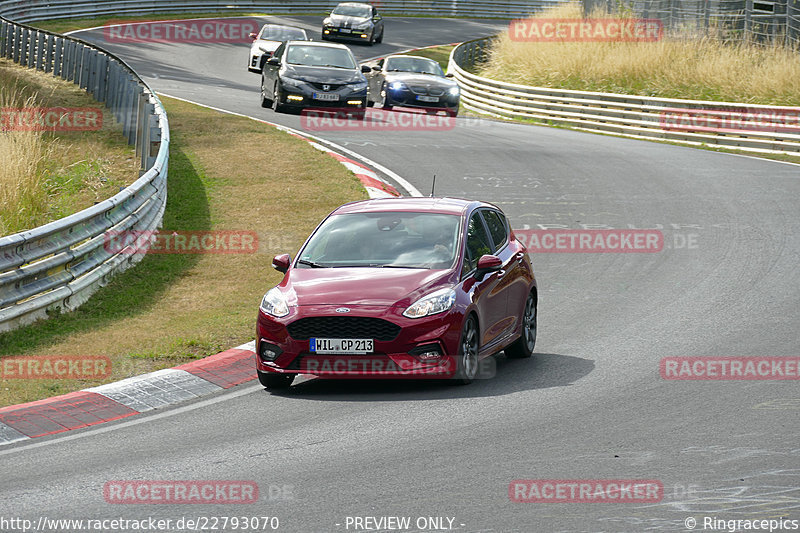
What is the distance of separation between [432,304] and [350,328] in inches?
27.4

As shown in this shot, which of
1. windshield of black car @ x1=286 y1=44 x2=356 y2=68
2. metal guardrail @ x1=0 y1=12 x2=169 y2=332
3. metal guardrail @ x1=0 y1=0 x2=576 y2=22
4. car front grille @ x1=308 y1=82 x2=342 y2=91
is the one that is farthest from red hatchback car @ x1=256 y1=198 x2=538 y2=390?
metal guardrail @ x1=0 y1=0 x2=576 y2=22

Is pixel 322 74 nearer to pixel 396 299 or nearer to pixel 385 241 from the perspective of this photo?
pixel 385 241

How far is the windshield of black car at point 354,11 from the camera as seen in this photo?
185 feet

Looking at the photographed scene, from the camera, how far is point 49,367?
35.2 feet

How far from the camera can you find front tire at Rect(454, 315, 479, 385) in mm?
10180

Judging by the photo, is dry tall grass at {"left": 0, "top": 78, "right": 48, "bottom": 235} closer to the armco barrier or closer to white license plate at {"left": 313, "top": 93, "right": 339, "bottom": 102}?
the armco barrier

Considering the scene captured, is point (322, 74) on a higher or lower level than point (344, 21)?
higher

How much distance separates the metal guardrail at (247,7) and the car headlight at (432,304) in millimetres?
44117

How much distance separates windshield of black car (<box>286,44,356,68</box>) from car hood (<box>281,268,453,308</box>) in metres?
18.3

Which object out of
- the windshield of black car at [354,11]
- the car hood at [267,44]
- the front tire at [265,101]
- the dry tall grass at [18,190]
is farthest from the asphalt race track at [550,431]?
the windshield of black car at [354,11]

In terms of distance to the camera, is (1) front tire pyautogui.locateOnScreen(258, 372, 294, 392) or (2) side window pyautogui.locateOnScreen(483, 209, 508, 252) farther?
(2) side window pyautogui.locateOnScreen(483, 209, 508, 252)

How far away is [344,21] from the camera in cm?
5569

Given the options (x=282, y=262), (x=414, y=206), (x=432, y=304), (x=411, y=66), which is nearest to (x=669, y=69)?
(x=411, y=66)

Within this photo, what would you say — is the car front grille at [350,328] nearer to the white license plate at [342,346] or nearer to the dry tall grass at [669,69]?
the white license plate at [342,346]
